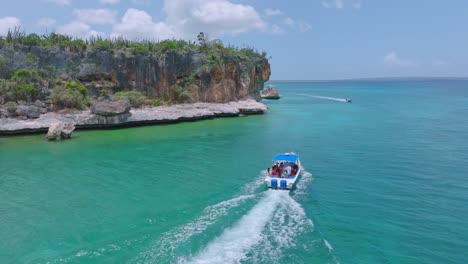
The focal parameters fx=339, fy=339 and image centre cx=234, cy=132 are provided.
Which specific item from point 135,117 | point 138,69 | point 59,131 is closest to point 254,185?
point 59,131

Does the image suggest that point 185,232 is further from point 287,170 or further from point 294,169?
point 294,169

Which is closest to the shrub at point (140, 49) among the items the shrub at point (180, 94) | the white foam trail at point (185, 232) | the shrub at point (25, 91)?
the shrub at point (180, 94)

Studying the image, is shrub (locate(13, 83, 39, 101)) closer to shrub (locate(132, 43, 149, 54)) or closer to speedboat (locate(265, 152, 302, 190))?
shrub (locate(132, 43, 149, 54))

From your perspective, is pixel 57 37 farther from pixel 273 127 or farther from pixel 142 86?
pixel 273 127

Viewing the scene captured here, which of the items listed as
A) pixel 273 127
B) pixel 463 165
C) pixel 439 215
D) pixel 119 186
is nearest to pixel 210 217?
pixel 119 186

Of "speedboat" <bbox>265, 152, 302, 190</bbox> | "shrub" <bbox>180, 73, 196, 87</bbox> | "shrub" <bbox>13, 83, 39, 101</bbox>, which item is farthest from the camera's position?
"shrub" <bbox>180, 73, 196, 87</bbox>

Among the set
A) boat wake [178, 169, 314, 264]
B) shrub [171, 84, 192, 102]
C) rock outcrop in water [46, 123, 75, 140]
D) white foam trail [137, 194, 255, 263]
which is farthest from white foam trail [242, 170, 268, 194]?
shrub [171, 84, 192, 102]

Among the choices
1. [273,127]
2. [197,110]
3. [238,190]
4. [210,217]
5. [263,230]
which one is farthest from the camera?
[197,110]
